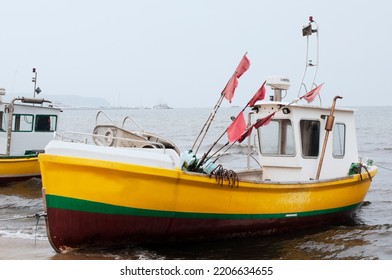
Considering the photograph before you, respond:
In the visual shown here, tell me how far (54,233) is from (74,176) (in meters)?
1.06

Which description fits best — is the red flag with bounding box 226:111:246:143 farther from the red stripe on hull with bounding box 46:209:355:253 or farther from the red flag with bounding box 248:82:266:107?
the red stripe on hull with bounding box 46:209:355:253

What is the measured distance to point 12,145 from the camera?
672 inches

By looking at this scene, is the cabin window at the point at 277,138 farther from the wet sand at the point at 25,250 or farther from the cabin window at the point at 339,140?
the wet sand at the point at 25,250

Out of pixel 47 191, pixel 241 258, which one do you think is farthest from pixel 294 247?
pixel 47 191

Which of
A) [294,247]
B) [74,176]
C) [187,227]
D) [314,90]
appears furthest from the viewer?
[314,90]

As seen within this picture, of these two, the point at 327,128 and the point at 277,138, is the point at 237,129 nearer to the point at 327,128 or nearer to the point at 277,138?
the point at 277,138

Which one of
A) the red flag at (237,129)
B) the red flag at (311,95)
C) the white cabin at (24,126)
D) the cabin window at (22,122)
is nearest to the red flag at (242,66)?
the red flag at (237,129)

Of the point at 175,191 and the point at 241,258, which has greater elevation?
the point at 175,191

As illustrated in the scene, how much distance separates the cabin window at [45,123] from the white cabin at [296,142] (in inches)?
370

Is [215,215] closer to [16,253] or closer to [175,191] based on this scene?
[175,191]

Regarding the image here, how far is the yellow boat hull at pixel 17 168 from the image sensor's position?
16109mm

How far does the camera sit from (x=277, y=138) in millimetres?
10547

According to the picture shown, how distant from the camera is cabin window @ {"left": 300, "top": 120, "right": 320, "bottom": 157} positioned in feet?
33.9

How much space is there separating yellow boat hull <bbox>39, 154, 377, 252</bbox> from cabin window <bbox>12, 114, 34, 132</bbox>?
993cm
